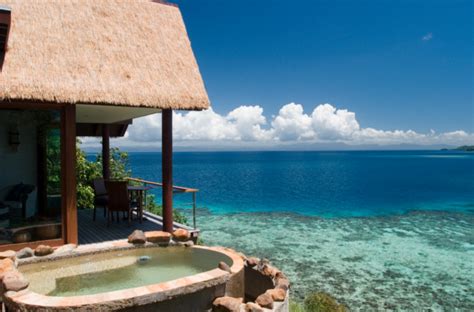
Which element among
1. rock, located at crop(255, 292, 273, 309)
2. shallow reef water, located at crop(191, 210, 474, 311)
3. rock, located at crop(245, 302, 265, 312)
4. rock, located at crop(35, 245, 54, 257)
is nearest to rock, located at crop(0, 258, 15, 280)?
rock, located at crop(35, 245, 54, 257)

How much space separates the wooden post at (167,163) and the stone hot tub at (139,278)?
0.58 m

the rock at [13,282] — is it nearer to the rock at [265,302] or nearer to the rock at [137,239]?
the rock at [137,239]

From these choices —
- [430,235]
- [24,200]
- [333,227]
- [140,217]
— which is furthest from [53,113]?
[430,235]

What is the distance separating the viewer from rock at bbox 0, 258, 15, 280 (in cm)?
416

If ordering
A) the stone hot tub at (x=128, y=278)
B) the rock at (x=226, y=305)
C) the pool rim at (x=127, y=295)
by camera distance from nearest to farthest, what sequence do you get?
the pool rim at (x=127, y=295) < the stone hot tub at (x=128, y=278) < the rock at (x=226, y=305)

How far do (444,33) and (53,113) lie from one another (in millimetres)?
34309

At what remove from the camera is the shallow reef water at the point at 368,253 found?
905 centimetres

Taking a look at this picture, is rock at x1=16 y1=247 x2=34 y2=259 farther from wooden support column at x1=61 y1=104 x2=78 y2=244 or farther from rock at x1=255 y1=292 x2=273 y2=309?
rock at x1=255 y1=292 x2=273 y2=309

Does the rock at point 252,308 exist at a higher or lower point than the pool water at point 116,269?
lower

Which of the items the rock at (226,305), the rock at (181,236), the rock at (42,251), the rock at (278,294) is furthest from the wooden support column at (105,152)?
the rock at (226,305)

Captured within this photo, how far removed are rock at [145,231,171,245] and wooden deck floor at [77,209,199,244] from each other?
2.68 feet

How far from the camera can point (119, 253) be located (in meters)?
5.63

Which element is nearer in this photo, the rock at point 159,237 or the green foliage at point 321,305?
the rock at point 159,237

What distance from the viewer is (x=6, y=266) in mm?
4363
